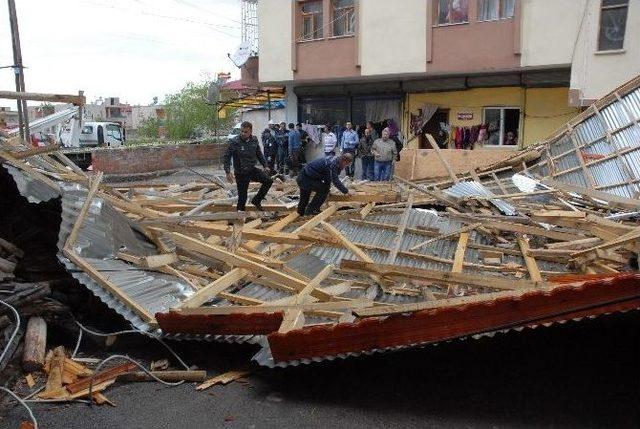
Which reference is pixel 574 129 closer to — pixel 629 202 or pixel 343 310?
pixel 629 202

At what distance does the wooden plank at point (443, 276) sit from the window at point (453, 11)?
1314 cm

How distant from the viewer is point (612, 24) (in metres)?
14.2

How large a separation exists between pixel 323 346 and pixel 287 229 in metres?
4.07

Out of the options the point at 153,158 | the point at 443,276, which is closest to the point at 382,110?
the point at 153,158

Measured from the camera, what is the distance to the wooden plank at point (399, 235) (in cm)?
665

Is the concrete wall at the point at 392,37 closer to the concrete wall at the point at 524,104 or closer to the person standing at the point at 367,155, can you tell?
the concrete wall at the point at 524,104

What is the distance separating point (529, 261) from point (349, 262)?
7.13ft

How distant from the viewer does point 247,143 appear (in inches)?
355

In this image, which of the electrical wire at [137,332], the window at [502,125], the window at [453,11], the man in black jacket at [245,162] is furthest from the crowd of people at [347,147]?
the electrical wire at [137,332]

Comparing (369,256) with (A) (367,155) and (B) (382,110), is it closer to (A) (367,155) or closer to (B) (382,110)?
(A) (367,155)

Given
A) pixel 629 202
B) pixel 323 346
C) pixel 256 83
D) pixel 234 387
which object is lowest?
pixel 234 387

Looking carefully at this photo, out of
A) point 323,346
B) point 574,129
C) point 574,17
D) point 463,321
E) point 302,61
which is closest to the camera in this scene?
point 463,321

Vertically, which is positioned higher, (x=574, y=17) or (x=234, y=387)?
(x=574, y=17)

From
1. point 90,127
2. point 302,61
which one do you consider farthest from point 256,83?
point 90,127
